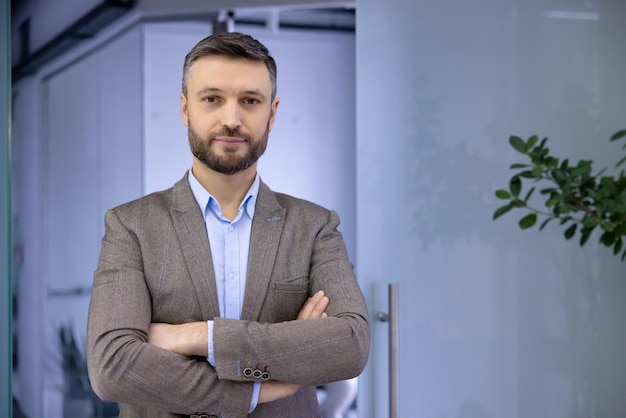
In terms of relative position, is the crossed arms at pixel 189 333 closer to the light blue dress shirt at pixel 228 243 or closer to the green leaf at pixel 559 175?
the light blue dress shirt at pixel 228 243

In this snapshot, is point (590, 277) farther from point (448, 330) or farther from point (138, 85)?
point (138, 85)

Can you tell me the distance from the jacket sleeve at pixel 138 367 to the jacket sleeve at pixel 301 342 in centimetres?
5

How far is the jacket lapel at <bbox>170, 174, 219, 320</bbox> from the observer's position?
171cm

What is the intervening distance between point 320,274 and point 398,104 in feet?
3.83

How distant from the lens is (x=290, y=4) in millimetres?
3434

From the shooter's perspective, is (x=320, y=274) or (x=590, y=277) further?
(x=590, y=277)

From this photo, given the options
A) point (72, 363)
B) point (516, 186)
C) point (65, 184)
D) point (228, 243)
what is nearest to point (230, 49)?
point (228, 243)

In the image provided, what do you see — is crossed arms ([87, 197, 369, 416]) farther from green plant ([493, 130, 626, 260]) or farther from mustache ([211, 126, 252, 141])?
green plant ([493, 130, 626, 260])

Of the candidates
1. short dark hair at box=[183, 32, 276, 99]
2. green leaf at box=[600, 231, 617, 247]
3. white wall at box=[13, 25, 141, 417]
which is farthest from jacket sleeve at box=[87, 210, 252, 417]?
white wall at box=[13, 25, 141, 417]

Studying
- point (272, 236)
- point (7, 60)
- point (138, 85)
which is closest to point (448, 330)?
point (272, 236)

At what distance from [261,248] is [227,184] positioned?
153 millimetres

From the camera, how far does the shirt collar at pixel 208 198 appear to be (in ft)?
5.88

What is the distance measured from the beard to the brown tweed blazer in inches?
4.8

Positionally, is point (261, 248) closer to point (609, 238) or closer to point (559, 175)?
point (559, 175)
